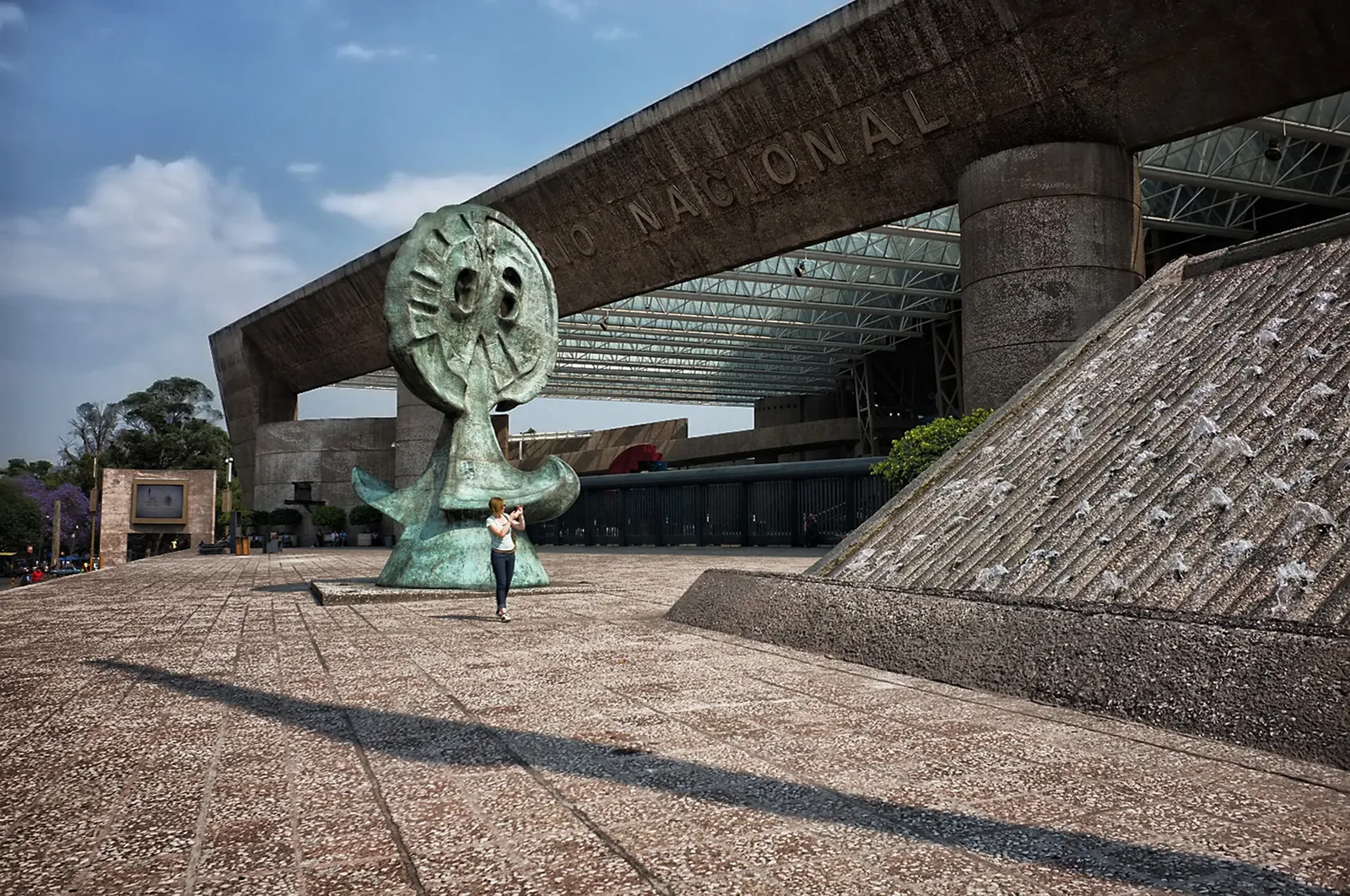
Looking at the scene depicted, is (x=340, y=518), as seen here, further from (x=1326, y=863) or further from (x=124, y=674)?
(x=1326, y=863)

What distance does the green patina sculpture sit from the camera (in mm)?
11211

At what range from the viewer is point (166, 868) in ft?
9.00

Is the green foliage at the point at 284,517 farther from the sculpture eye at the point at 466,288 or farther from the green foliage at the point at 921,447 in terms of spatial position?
the green foliage at the point at 921,447

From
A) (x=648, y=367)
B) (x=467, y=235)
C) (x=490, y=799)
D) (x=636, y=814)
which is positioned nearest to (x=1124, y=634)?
(x=636, y=814)

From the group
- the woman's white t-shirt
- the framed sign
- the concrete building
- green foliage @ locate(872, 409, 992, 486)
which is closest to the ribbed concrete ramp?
the woman's white t-shirt

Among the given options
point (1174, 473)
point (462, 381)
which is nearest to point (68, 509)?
point (462, 381)

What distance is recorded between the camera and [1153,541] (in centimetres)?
569

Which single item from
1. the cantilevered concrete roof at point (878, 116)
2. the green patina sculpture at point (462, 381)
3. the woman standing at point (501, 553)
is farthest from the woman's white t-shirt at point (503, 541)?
the cantilevered concrete roof at point (878, 116)

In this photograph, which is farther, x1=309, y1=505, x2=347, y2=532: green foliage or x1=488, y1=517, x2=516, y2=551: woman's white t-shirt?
x1=309, y1=505, x2=347, y2=532: green foliage

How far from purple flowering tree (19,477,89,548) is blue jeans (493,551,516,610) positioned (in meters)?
64.2

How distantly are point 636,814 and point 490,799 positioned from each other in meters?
0.54

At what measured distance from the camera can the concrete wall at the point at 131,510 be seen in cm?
3691

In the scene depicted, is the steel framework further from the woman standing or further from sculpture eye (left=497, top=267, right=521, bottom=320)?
the woman standing

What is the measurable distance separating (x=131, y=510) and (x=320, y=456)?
731 centimetres
